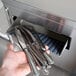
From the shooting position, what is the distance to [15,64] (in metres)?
0.57

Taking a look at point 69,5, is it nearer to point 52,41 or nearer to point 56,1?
point 56,1

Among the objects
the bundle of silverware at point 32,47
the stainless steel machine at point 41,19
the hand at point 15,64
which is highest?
the stainless steel machine at point 41,19

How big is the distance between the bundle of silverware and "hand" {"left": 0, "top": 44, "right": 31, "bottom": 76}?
34 millimetres

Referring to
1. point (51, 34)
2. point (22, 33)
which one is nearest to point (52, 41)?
point (51, 34)

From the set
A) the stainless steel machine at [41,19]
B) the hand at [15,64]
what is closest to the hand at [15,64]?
the hand at [15,64]

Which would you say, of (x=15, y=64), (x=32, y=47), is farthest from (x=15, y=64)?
(x=32, y=47)

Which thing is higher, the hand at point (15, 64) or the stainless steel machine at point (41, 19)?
the stainless steel machine at point (41, 19)

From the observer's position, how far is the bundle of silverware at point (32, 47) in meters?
0.50

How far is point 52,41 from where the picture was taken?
0.65 m

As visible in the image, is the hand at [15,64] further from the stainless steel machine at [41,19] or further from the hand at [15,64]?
the stainless steel machine at [41,19]

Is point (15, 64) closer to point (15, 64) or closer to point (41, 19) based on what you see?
point (15, 64)

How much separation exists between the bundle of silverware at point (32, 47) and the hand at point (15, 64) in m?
0.03

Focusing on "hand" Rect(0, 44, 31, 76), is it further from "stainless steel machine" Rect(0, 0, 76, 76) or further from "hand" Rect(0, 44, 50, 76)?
"stainless steel machine" Rect(0, 0, 76, 76)

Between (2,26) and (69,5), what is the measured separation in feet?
1.07
